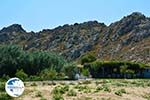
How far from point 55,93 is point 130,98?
733 cm

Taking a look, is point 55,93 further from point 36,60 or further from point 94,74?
point 94,74

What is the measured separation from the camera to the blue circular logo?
16.0m

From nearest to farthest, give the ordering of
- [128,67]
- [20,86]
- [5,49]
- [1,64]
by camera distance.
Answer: [20,86]
[1,64]
[5,49]
[128,67]

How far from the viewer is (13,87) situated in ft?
53.2

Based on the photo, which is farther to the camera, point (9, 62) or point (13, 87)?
point (9, 62)

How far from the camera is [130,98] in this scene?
39.7m

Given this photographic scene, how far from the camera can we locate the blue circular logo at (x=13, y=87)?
16016 millimetres

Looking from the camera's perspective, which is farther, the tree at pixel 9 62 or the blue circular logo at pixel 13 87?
the tree at pixel 9 62

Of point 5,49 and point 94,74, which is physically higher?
point 5,49

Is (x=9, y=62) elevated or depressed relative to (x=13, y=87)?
elevated

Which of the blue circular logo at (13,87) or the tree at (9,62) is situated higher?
the tree at (9,62)

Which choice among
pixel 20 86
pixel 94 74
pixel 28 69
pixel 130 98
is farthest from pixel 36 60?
pixel 20 86

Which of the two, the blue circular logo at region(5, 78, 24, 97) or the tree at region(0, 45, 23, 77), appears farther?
the tree at region(0, 45, 23, 77)

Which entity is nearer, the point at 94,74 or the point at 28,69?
the point at 28,69
